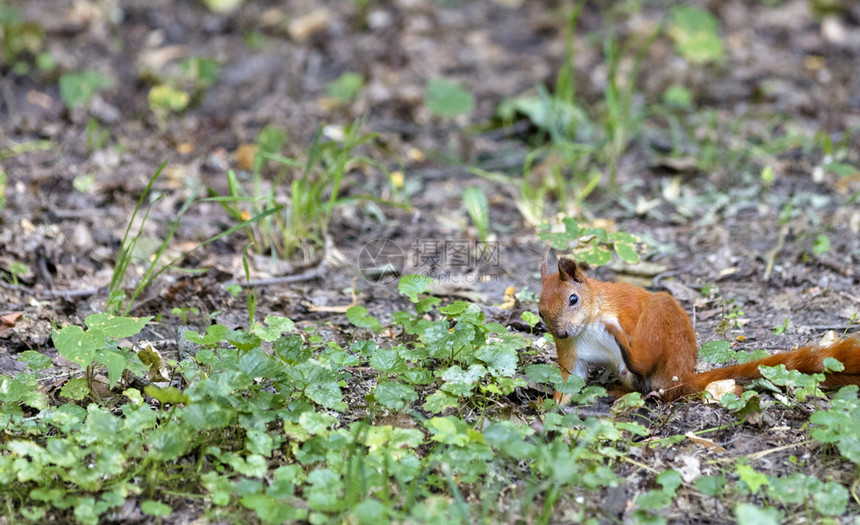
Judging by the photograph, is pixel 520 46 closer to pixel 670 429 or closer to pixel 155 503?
pixel 670 429

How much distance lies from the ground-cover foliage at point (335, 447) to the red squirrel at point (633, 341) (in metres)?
0.12

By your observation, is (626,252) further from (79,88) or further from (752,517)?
(79,88)

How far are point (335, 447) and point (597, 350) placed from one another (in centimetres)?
107

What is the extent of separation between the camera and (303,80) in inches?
263

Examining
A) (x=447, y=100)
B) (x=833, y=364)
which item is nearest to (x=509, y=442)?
(x=833, y=364)

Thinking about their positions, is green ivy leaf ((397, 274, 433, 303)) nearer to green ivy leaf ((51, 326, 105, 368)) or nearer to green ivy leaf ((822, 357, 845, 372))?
green ivy leaf ((51, 326, 105, 368))

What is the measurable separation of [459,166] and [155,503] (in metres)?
3.92

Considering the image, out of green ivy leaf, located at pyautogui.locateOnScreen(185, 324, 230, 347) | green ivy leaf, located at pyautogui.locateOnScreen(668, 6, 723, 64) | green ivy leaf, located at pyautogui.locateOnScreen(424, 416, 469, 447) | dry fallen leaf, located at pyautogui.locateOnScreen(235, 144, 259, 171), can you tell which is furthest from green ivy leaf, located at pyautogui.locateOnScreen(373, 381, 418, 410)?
green ivy leaf, located at pyautogui.locateOnScreen(668, 6, 723, 64)

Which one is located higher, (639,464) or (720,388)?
(720,388)

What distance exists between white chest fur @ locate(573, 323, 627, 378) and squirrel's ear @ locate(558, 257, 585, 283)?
7.1 inches

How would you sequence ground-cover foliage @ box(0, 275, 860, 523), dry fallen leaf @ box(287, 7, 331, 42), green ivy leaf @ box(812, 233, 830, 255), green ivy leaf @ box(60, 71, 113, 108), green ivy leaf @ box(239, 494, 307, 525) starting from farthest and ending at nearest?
dry fallen leaf @ box(287, 7, 331, 42) < green ivy leaf @ box(60, 71, 113, 108) < green ivy leaf @ box(812, 233, 830, 255) < ground-cover foliage @ box(0, 275, 860, 523) < green ivy leaf @ box(239, 494, 307, 525)

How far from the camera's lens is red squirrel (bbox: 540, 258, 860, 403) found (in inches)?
103

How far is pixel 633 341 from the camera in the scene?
2643 mm

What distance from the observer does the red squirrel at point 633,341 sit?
2.62m
